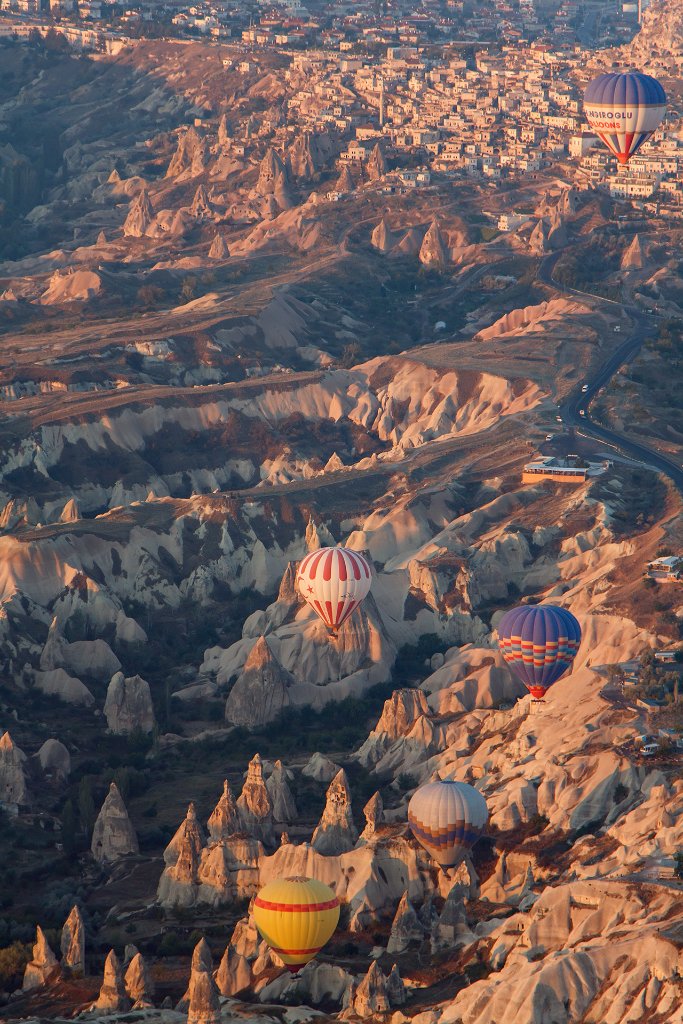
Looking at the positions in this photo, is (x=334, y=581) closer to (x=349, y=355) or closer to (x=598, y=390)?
(x=598, y=390)

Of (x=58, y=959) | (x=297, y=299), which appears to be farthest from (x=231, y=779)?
(x=297, y=299)

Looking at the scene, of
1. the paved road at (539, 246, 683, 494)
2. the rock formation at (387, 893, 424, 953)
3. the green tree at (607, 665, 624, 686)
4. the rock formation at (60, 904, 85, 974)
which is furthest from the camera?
the paved road at (539, 246, 683, 494)

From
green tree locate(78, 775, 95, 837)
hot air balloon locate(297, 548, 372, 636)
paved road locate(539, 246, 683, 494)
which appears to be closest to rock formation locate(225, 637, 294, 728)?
hot air balloon locate(297, 548, 372, 636)

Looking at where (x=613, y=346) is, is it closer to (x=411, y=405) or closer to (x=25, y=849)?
(x=411, y=405)

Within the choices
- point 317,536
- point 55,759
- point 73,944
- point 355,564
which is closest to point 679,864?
point 73,944

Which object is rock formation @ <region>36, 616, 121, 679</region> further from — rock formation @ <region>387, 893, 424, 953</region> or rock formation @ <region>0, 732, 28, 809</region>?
rock formation @ <region>387, 893, 424, 953</region>

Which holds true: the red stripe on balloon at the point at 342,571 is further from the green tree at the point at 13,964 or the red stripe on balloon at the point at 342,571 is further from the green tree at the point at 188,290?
the green tree at the point at 188,290

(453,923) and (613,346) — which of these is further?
(613,346)
